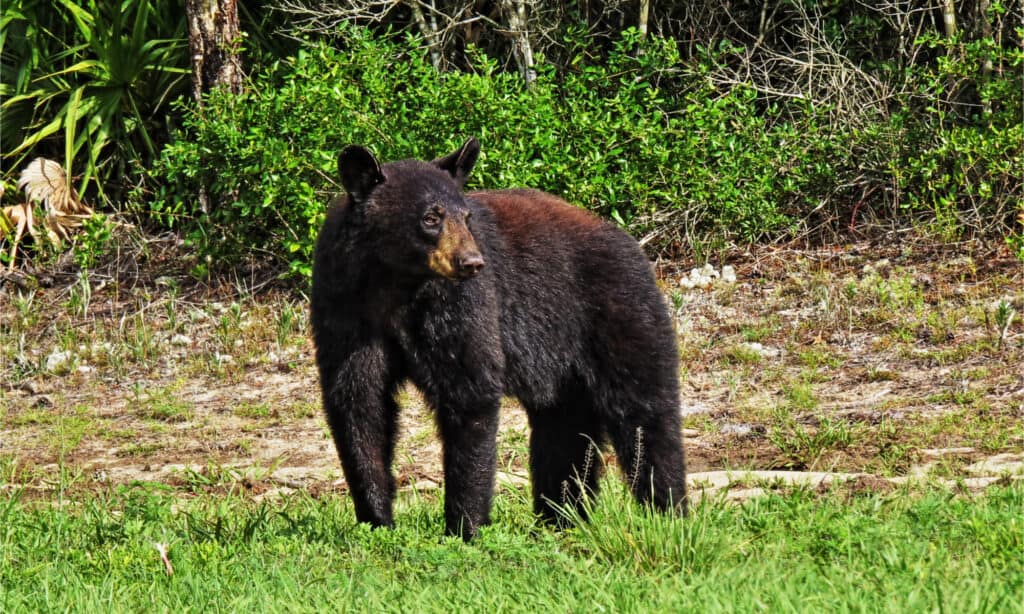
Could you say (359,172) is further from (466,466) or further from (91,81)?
(91,81)

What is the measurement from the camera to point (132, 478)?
699 centimetres

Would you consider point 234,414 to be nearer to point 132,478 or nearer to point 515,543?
point 132,478

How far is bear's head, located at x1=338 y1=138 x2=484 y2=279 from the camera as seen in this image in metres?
5.02

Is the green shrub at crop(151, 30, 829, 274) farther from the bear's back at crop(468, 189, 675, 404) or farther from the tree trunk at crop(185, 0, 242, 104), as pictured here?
the bear's back at crop(468, 189, 675, 404)

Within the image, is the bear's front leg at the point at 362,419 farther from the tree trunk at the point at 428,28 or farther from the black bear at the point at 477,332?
the tree trunk at the point at 428,28

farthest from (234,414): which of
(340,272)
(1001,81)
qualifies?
(1001,81)

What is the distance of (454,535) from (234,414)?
3.43 metres

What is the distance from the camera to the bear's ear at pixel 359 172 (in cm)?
513

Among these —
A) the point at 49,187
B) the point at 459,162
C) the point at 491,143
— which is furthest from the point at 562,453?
the point at 49,187

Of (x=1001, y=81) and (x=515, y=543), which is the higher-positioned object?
(x=1001, y=81)

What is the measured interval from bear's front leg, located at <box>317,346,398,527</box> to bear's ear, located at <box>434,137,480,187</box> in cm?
86

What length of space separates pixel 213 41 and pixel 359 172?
234 inches

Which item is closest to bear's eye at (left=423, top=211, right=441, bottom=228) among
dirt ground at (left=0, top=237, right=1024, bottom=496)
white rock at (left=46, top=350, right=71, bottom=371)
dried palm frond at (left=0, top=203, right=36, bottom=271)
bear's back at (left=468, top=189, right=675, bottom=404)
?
bear's back at (left=468, top=189, right=675, bottom=404)

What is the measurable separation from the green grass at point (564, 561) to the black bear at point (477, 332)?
1.19 ft
